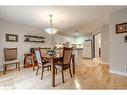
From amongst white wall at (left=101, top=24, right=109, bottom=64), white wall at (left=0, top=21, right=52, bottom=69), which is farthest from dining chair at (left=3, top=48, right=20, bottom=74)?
white wall at (left=101, top=24, right=109, bottom=64)

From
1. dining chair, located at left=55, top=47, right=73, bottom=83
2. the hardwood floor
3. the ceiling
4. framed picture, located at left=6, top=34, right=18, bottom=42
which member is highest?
the ceiling

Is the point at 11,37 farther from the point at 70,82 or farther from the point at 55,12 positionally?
the point at 70,82

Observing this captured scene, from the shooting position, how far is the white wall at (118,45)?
398 cm

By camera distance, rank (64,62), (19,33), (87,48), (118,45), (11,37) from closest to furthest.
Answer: (64,62) < (118,45) < (11,37) < (19,33) < (87,48)

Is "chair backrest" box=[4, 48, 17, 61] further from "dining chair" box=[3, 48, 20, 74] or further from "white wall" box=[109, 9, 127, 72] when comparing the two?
"white wall" box=[109, 9, 127, 72]

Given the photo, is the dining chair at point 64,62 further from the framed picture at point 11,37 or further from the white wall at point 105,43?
the white wall at point 105,43

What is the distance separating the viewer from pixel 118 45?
4.14 meters

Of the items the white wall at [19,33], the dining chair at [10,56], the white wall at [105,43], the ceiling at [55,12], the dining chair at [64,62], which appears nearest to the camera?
the dining chair at [64,62]

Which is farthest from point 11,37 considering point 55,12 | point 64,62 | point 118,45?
point 118,45

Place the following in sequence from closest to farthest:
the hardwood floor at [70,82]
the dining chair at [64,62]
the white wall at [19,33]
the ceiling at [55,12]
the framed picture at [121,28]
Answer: the hardwood floor at [70,82] < the dining chair at [64,62] < the ceiling at [55,12] < the framed picture at [121,28] < the white wall at [19,33]

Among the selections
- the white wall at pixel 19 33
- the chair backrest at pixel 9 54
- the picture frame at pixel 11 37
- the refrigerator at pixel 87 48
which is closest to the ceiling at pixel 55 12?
the white wall at pixel 19 33

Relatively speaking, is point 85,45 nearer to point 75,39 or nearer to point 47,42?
point 75,39

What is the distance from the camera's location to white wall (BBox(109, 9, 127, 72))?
3984 millimetres
